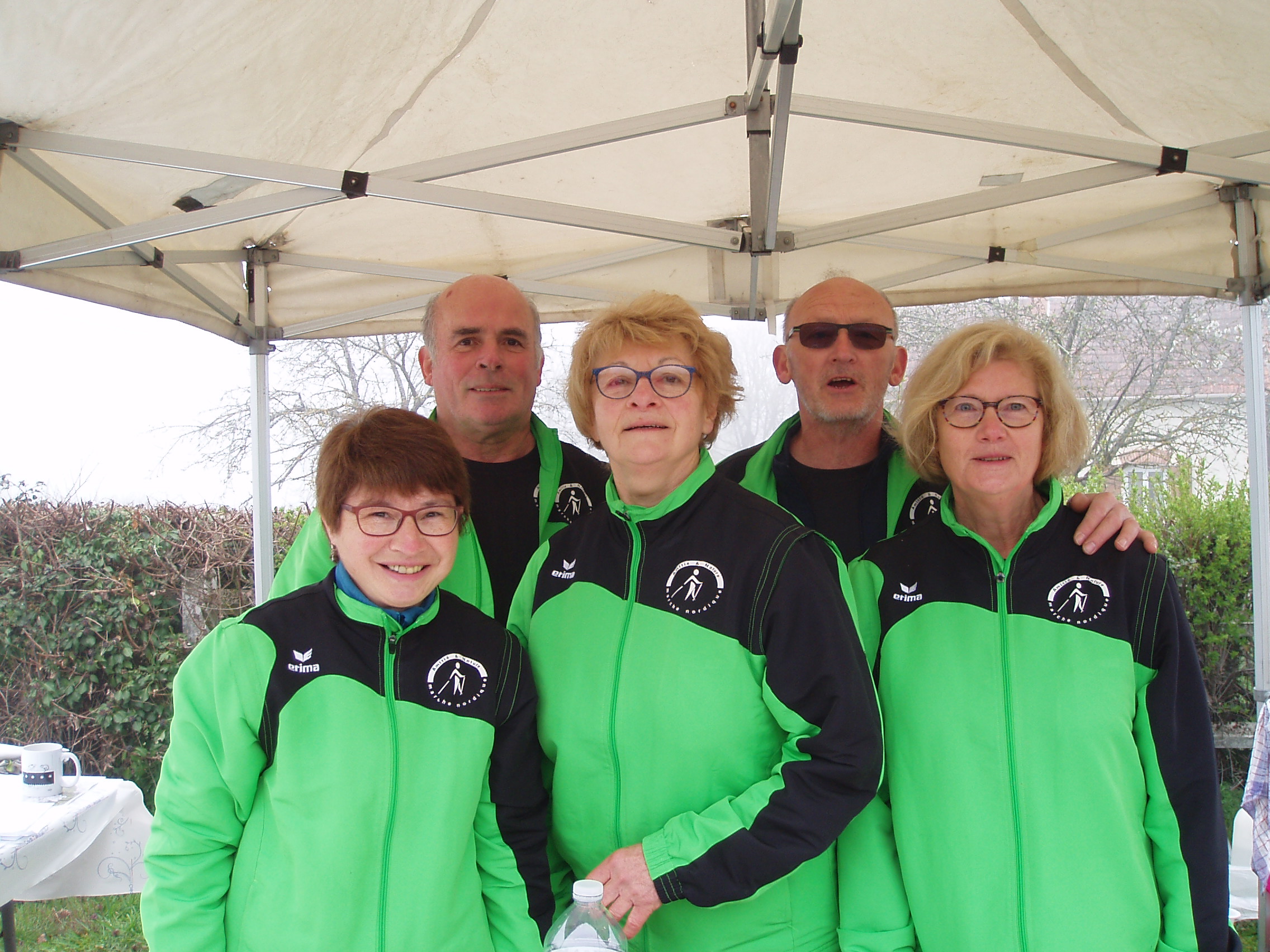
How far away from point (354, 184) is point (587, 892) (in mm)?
1938

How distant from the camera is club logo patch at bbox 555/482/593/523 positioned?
210 cm

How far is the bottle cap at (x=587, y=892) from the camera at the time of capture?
3.93 feet

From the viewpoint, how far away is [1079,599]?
147 centimetres

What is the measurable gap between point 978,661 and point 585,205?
2564 millimetres

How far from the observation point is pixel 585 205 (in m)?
3.45

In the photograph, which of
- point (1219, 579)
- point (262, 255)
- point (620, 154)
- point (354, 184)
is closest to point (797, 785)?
point (354, 184)

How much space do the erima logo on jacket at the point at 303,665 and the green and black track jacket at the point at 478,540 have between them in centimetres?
26

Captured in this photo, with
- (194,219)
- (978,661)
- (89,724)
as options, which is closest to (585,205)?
(194,219)

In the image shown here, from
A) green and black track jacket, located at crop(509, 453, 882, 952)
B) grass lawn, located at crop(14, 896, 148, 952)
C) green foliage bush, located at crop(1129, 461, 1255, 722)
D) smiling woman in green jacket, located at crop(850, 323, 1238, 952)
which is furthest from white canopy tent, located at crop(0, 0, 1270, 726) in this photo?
grass lawn, located at crop(14, 896, 148, 952)

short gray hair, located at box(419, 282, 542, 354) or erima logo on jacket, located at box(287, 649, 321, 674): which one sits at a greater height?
short gray hair, located at box(419, 282, 542, 354)

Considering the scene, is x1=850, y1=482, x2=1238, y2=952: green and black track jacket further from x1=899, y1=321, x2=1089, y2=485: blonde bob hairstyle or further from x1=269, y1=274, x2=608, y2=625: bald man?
x1=269, y1=274, x2=608, y2=625: bald man

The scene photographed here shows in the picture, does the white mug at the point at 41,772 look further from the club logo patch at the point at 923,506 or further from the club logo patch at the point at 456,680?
the club logo patch at the point at 923,506

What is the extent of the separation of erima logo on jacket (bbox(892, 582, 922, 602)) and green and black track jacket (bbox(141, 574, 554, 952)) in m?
0.74

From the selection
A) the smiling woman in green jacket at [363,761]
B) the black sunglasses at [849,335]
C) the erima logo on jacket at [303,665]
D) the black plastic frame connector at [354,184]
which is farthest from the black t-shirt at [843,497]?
the black plastic frame connector at [354,184]
